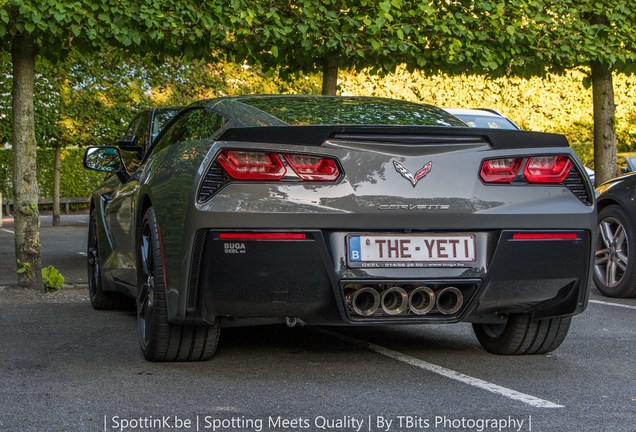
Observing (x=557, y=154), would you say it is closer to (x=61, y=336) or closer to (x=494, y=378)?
(x=494, y=378)

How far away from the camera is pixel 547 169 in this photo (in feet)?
18.4

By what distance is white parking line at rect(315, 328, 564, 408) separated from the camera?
496cm

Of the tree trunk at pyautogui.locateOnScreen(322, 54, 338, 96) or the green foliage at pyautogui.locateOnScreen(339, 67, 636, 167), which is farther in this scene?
the green foliage at pyautogui.locateOnScreen(339, 67, 636, 167)

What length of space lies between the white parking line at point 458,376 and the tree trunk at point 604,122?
7620 millimetres

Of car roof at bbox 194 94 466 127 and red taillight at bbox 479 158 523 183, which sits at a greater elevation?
car roof at bbox 194 94 466 127

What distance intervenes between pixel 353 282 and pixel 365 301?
17cm

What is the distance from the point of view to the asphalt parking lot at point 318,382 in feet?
14.9

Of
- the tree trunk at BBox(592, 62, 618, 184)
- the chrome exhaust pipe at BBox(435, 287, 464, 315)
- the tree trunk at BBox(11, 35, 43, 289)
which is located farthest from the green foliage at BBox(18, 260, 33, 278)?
the tree trunk at BBox(592, 62, 618, 184)

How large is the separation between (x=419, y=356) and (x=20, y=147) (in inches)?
191

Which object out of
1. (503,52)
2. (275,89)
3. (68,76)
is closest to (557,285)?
(503,52)

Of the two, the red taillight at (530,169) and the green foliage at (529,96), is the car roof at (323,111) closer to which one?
the red taillight at (530,169)

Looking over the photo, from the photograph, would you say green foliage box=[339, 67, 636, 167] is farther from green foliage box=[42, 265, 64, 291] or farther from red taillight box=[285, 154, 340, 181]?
red taillight box=[285, 154, 340, 181]

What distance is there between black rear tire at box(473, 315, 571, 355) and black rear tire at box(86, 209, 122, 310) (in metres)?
3.25

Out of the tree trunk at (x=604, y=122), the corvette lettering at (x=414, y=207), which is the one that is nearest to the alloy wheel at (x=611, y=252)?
the tree trunk at (x=604, y=122)
